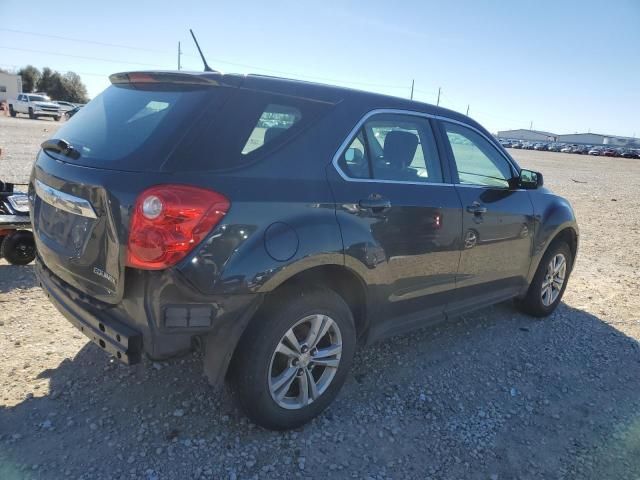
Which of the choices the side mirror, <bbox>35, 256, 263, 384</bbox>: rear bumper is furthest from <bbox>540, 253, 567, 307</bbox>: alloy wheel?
<bbox>35, 256, 263, 384</bbox>: rear bumper

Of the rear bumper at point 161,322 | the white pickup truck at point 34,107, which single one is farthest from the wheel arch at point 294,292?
the white pickup truck at point 34,107

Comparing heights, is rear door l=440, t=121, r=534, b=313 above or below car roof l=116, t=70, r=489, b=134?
below

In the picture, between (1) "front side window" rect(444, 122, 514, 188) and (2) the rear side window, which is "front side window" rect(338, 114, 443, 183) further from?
(2) the rear side window

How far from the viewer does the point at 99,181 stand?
2.28 meters

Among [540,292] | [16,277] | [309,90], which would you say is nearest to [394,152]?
[309,90]

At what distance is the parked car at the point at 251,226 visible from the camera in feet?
7.27

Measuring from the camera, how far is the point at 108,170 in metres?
2.29

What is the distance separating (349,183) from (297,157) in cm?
36

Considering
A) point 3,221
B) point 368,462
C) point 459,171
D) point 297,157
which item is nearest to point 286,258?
point 297,157

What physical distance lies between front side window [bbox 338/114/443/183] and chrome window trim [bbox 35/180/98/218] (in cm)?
132

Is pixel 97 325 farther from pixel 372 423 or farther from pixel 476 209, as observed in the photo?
pixel 476 209

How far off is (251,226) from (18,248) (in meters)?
3.38

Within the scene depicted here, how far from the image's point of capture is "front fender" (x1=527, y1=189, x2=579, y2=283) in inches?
170

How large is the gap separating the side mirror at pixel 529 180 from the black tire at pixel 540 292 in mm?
778
